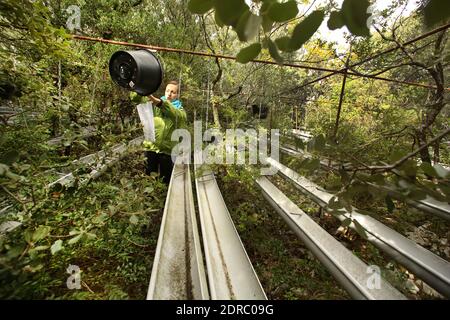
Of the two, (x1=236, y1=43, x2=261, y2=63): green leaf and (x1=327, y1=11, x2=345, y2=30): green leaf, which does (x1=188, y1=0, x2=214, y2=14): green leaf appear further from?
(x1=327, y1=11, x2=345, y2=30): green leaf

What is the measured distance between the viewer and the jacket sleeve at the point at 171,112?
13.0 feet

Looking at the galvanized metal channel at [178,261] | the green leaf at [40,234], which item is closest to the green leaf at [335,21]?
the green leaf at [40,234]

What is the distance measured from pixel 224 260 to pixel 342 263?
3.15ft

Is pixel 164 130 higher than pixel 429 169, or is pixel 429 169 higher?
pixel 164 130

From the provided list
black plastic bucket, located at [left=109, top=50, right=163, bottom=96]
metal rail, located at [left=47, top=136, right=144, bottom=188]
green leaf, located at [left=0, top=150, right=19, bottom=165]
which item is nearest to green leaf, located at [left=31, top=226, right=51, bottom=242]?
green leaf, located at [left=0, top=150, right=19, bottom=165]

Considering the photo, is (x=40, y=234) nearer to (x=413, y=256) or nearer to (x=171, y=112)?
Answer: (x=413, y=256)


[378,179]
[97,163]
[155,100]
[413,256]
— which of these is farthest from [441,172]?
[155,100]

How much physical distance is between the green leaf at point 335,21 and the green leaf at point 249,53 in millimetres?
204

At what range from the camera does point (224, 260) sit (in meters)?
2.06

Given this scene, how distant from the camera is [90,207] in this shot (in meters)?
1.91
